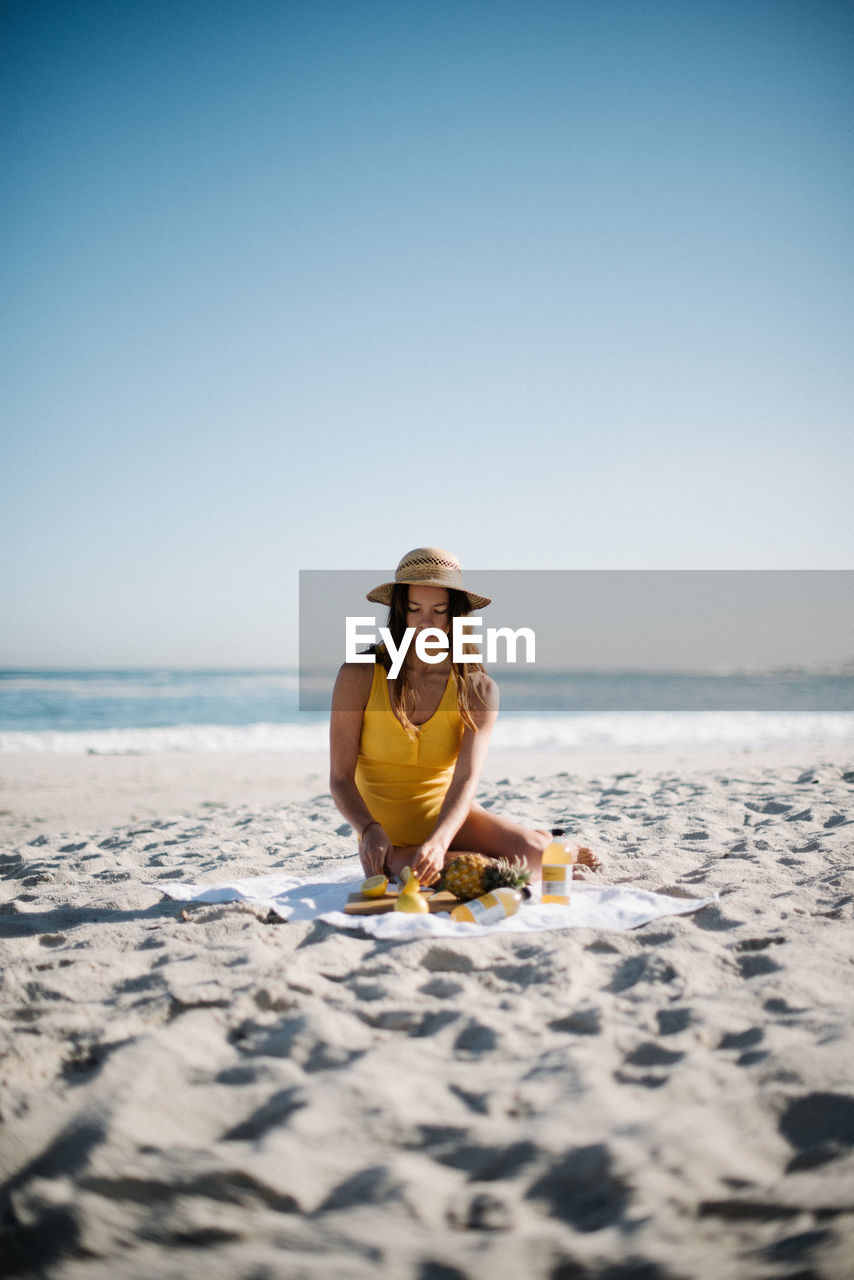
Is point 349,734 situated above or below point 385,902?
above

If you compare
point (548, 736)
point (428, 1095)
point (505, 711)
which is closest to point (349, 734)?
point (428, 1095)

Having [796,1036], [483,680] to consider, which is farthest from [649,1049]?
[483,680]

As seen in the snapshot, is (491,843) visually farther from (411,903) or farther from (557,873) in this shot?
(411,903)

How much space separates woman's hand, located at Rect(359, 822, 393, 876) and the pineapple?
28cm

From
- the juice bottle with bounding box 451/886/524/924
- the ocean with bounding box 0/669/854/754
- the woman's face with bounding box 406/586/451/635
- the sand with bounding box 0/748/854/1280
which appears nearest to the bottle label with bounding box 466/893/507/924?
the juice bottle with bounding box 451/886/524/924

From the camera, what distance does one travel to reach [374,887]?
10.4 ft

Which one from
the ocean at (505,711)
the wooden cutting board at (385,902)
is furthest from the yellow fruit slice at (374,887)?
the ocean at (505,711)

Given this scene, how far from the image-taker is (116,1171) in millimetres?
1526

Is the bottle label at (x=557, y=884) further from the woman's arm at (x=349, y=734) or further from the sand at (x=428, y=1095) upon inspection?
the woman's arm at (x=349, y=734)

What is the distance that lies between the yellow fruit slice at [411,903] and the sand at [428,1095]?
0.31 meters

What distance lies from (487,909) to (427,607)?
4.32ft

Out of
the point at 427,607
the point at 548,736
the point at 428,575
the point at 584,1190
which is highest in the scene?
the point at 428,575

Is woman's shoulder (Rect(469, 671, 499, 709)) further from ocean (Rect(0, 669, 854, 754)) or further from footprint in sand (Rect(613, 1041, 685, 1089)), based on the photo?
ocean (Rect(0, 669, 854, 754))

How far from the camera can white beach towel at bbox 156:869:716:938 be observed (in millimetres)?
2848
